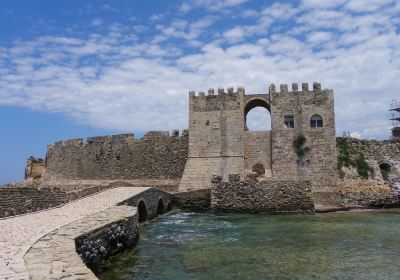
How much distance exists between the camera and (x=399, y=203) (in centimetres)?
2241

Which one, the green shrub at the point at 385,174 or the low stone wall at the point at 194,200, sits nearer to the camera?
the low stone wall at the point at 194,200

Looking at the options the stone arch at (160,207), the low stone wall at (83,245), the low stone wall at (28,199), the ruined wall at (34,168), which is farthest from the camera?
the ruined wall at (34,168)

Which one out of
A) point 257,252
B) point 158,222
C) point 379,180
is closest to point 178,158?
point 158,222

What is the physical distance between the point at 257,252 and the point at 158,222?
7.13m

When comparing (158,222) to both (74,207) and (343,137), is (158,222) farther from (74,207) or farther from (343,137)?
(343,137)

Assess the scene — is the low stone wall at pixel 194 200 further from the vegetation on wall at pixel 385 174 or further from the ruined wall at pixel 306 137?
the vegetation on wall at pixel 385 174

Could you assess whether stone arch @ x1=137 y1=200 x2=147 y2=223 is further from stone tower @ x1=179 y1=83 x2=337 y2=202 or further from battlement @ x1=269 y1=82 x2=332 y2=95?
battlement @ x1=269 y1=82 x2=332 y2=95

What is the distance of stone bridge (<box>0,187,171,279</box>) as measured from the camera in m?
5.66

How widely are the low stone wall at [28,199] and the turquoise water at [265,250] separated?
3467 mm

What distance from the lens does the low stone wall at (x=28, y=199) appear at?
1237 centimetres

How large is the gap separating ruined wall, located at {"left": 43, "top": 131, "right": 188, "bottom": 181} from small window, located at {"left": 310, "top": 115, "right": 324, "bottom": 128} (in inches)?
329

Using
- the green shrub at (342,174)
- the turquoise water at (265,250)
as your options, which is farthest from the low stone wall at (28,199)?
the green shrub at (342,174)

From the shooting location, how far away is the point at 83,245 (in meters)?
8.06

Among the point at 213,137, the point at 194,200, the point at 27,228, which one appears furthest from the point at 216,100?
the point at 27,228
